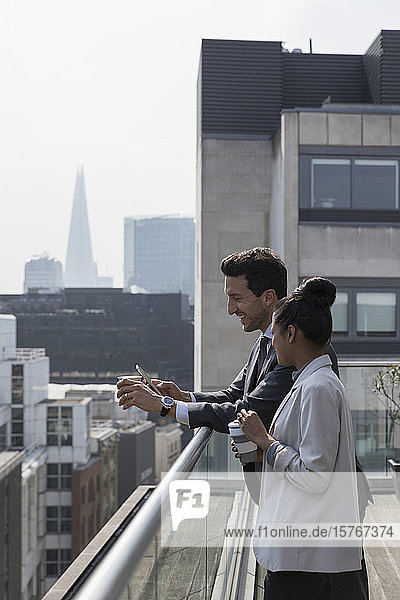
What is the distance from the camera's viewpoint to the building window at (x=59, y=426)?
41.7m

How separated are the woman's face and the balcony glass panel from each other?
44.3 feet

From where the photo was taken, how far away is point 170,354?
2053 inches

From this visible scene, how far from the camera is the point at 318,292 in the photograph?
2137mm

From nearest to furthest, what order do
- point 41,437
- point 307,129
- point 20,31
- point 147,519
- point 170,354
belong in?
1. point 147,519
2. point 307,129
3. point 41,437
4. point 170,354
5. point 20,31

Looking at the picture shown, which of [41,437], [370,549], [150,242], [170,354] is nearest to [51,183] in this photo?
[150,242]

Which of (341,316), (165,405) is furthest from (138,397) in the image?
(341,316)

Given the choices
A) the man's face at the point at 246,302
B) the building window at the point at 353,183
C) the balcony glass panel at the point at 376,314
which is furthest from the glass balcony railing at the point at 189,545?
the building window at the point at 353,183

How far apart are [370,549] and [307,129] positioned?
39.2 ft

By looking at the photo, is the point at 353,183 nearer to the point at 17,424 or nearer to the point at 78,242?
the point at 17,424

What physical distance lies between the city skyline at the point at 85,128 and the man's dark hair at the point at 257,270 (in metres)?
32.3

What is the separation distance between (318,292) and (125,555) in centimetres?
102

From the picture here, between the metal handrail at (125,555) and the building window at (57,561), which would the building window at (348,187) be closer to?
the metal handrail at (125,555)

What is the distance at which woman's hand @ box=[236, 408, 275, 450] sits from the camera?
2.11m

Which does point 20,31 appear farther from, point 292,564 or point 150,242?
point 292,564
